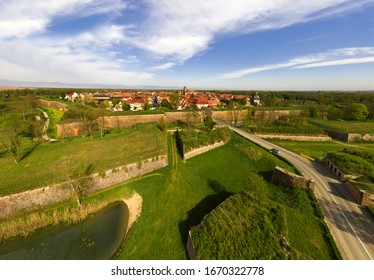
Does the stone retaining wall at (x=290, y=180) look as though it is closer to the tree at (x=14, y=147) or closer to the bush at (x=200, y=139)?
the bush at (x=200, y=139)

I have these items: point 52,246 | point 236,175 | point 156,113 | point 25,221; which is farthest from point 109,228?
point 156,113

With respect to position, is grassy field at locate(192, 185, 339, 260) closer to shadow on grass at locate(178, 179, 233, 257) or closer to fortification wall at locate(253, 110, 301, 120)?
shadow on grass at locate(178, 179, 233, 257)

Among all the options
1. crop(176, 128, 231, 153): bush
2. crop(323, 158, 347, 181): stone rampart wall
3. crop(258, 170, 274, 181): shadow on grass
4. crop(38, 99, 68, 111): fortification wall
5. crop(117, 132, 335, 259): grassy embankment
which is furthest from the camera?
crop(38, 99, 68, 111): fortification wall

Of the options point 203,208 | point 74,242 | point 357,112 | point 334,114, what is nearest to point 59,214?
point 74,242

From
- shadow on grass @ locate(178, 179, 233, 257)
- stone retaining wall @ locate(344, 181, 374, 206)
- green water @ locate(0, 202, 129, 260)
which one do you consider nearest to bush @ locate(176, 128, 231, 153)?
shadow on grass @ locate(178, 179, 233, 257)

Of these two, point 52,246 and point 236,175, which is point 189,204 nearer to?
point 236,175

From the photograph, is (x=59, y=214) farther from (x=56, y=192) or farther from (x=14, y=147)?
(x=14, y=147)

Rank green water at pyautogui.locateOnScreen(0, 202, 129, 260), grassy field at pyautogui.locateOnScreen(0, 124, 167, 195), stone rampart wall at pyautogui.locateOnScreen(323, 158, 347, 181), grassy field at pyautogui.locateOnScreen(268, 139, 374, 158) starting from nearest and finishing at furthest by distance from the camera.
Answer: green water at pyautogui.locateOnScreen(0, 202, 129, 260), grassy field at pyautogui.locateOnScreen(0, 124, 167, 195), stone rampart wall at pyautogui.locateOnScreen(323, 158, 347, 181), grassy field at pyautogui.locateOnScreen(268, 139, 374, 158)

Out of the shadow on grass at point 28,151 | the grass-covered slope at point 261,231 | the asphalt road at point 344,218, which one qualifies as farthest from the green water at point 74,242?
the asphalt road at point 344,218
